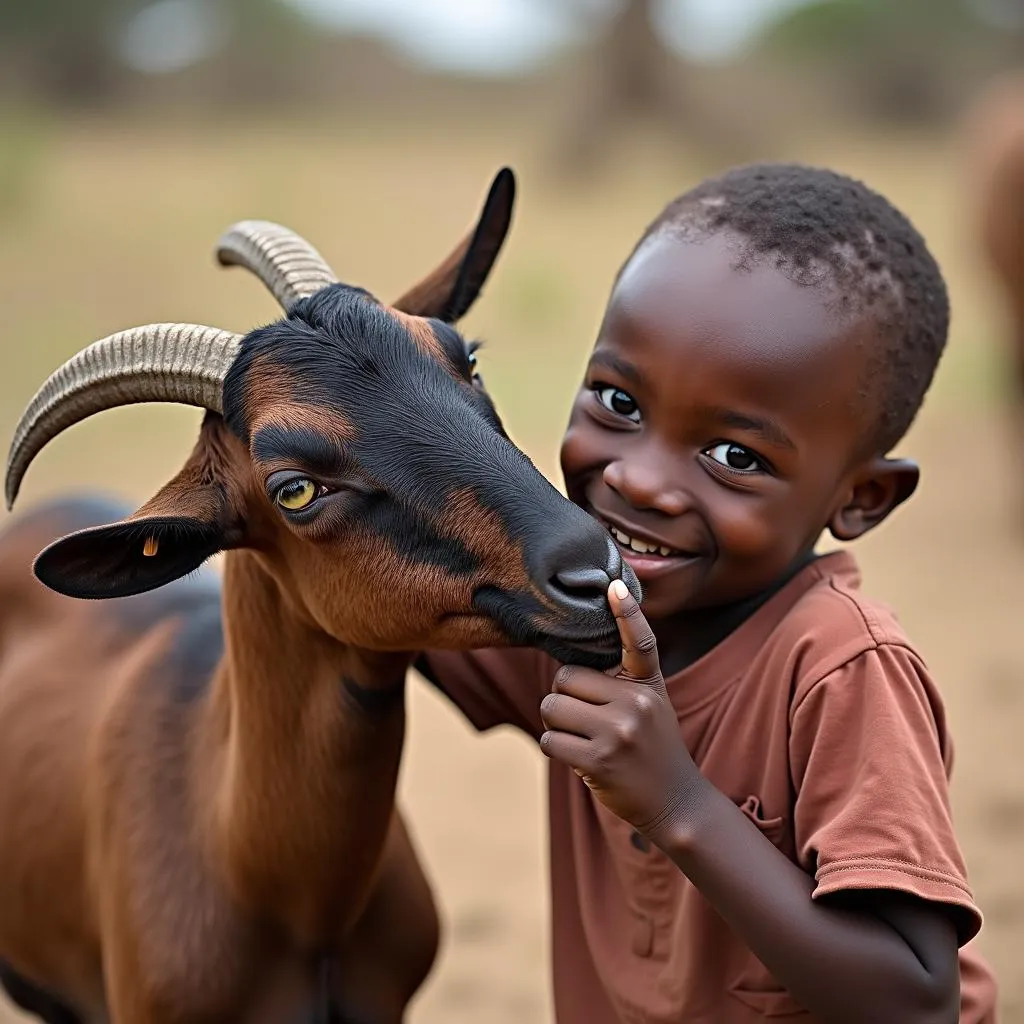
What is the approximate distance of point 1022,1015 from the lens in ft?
14.2

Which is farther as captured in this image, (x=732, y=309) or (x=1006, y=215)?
(x=1006, y=215)

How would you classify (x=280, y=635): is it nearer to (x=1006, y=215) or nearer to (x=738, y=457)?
(x=738, y=457)

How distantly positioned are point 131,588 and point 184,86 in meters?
24.8

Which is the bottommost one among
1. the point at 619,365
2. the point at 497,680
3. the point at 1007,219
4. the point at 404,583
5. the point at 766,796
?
the point at 766,796

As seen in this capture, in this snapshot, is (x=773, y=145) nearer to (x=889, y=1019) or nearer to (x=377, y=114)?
(x=377, y=114)

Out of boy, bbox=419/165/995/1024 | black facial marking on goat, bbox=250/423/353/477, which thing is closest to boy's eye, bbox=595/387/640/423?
boy, bbox=419/165/995/1024

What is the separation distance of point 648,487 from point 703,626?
16.0 inches

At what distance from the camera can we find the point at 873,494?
104 inches

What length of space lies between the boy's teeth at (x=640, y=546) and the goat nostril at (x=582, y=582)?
1.23 ft

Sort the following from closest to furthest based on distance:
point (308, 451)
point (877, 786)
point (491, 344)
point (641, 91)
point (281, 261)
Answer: point (877, 786), point (308, 451), point (281, 261), point (491, 344), point (641, 91)

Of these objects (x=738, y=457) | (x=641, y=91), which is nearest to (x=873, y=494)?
(x=738, y=457)

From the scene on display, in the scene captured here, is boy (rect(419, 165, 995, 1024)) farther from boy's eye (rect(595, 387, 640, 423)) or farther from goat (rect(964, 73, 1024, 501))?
goat (rect(964, 73, 1024, 501))

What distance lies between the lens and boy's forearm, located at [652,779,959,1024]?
2104mm

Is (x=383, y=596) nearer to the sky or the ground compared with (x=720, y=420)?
nearer to the ground
